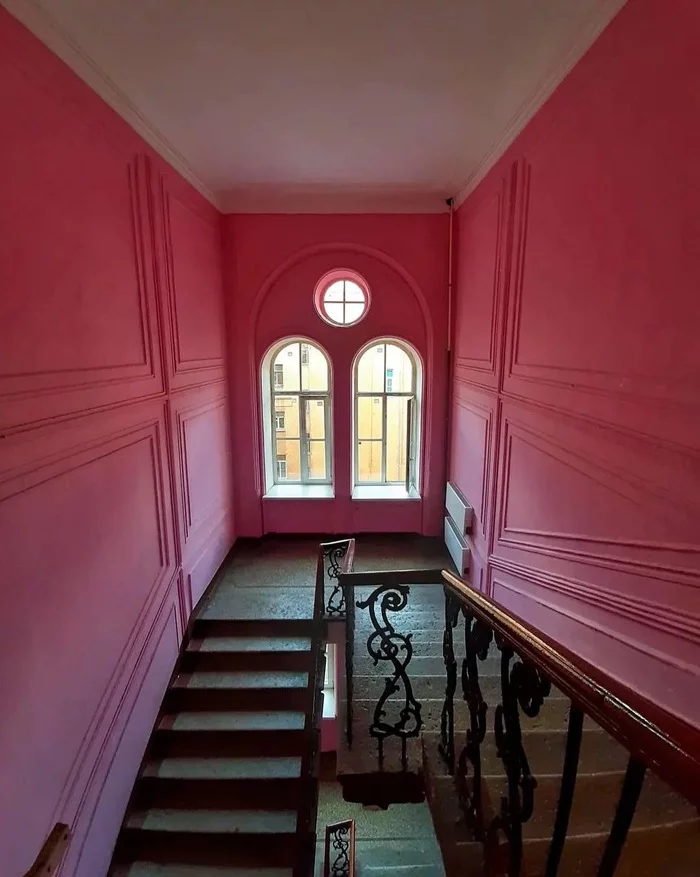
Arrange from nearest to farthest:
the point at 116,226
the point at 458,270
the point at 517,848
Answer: the point at 517,848 → the point at 116,226 → the point at 458,270

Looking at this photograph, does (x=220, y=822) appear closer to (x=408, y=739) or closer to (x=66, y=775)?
(x=66, y=775)

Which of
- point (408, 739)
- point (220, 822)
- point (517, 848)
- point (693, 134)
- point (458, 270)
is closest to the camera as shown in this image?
point (517, 848)

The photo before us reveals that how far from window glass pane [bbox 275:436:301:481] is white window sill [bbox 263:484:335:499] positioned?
119 mm

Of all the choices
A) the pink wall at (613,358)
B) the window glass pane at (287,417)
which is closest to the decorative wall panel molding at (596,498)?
the pink wall at (613,358)

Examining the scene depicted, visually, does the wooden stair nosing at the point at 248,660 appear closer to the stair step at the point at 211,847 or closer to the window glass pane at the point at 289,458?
the stair step at the point at 211,847

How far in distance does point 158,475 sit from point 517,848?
3323mm

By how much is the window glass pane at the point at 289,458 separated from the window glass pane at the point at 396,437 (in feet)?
3.91

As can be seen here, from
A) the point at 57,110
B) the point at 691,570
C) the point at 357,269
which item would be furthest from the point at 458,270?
the point at 691,570

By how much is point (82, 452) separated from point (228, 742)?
2874mm

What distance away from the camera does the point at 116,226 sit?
3295 mm

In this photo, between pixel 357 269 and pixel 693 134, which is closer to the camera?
pixel 693 134

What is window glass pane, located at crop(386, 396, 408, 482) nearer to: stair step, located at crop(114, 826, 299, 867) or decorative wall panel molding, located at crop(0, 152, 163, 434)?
decorative wall panel molding, located at crop(0, 152, 163, 434)

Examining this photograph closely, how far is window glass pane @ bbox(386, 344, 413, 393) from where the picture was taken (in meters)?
→ 6.36

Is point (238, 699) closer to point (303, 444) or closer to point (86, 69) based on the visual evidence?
point (303, 444)
